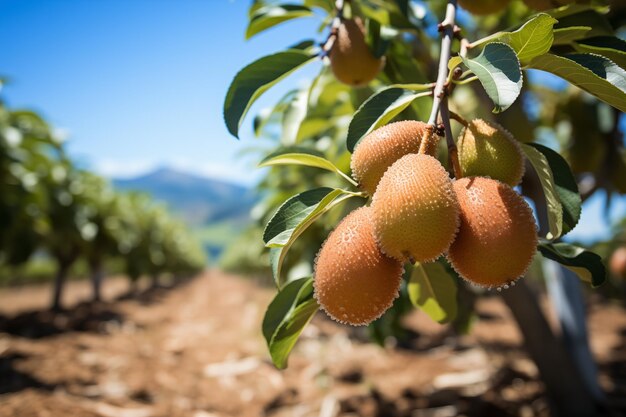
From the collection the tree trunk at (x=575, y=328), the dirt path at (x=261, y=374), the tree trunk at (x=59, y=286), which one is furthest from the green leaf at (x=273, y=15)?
the tree trunk at (x=59, y=286)

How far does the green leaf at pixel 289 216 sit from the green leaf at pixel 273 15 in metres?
0.77

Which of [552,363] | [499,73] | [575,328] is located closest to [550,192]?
[499,73]

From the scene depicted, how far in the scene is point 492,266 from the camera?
0.74 m

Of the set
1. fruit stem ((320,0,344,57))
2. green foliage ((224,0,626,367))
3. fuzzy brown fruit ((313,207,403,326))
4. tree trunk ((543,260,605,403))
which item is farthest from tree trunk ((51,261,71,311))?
fuzzy brown fruit ((313,207,403,326))

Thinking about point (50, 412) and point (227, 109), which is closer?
point (227, 109)

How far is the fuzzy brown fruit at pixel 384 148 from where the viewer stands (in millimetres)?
814

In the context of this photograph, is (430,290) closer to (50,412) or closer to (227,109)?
(227,109)

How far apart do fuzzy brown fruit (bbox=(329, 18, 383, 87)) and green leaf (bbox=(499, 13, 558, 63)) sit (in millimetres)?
483

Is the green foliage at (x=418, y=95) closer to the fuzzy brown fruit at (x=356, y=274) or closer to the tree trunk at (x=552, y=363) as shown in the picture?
the fuzzy brown fruit at (x=356, y=274)

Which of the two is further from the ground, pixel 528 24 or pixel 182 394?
pixel 528 24

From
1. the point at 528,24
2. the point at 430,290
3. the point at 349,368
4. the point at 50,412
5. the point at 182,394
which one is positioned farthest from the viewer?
the point at 349,368

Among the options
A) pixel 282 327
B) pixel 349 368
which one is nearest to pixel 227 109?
pixel 282 327

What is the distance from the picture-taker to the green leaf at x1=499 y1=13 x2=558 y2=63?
73 cm

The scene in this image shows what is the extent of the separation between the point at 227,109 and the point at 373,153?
0.45 meters
